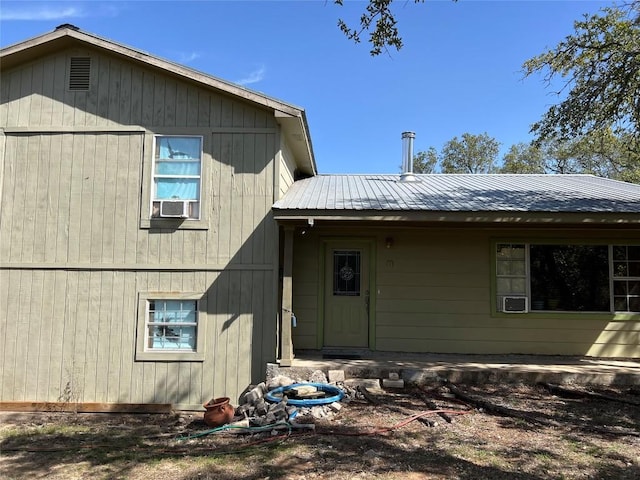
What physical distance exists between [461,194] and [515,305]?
221 cm

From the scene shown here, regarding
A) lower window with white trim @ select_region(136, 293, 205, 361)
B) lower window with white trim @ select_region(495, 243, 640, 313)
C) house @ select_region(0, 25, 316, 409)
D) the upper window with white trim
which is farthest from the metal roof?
lower window with white trim @ select_region(136, 293, 205, 361)

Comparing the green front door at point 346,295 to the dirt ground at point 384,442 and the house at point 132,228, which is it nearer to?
the house at point 132,228

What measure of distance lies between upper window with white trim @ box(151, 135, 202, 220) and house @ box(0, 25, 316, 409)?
0.02 metres

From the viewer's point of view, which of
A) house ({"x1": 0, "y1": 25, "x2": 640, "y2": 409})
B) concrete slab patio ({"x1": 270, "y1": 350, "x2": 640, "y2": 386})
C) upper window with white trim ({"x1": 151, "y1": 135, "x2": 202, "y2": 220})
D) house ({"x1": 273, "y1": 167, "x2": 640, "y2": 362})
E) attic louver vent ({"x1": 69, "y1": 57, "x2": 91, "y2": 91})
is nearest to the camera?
concrete slab patio ({"x1": 270, "y1": 350, "x2": 640, "y2": 386})

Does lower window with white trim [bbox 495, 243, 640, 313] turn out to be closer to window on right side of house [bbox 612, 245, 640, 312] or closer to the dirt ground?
window on right side of house [bbox 612, 245, 640, 312]

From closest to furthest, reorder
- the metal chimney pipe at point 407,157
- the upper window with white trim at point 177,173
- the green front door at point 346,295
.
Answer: the upper window with white trim at point 177,173, the green front door at point 346,295, the metal chimney pipe at point 407,157

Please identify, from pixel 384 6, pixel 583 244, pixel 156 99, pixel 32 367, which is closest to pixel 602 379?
pixel 583 244

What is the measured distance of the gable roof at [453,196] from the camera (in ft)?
22.8

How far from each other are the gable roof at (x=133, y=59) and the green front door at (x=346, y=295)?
250cm

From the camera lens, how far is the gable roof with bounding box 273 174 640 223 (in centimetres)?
694

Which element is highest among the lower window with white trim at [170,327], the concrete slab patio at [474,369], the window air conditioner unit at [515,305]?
the window air conditioner unit at [515,305]

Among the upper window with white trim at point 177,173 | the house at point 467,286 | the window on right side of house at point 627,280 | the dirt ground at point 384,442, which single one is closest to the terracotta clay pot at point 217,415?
the dirt ground at point 384,442

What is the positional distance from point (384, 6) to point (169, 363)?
6.03 m

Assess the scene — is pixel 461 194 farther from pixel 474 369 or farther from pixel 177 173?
pixel 177 173
